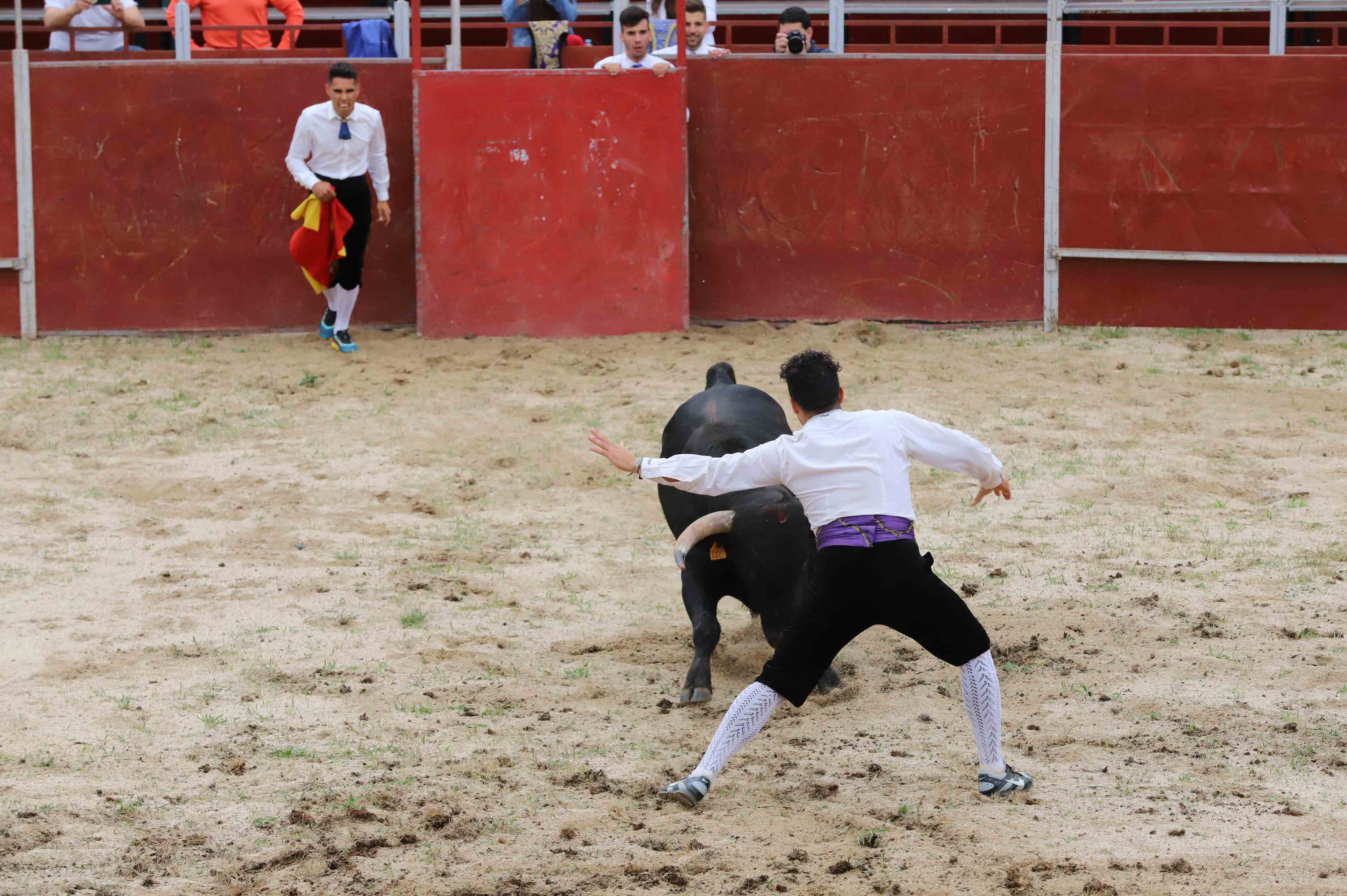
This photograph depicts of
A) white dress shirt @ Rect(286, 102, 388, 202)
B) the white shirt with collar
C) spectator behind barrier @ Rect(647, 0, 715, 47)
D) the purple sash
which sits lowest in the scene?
the purple sash

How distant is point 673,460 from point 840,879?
1.23 meters

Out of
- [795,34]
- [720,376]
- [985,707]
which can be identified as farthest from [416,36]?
[985,707]

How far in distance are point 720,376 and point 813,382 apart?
2320mm

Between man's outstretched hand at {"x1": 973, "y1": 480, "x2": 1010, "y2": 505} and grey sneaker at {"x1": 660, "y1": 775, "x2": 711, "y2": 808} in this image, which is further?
man's outstretched hand at {"x1": 973, "y1": 480, "x2": 1010, "y2": 505}

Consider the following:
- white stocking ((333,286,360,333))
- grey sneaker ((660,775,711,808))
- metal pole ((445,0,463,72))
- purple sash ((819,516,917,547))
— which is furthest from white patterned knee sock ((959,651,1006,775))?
metal pole ((445,0,463,72))

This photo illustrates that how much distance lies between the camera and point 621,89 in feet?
34.0

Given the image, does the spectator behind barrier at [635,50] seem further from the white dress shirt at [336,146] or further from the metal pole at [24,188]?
the metal pole at [24,188]

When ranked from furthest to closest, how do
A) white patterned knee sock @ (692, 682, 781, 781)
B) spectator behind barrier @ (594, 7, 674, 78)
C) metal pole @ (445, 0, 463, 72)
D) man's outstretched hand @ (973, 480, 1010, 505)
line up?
metal pole @ (445, 0, 463, 72), spectator behind barrier @ (594, 7, 674, 78), man's outstretched hand @ (973, 480, 1010, 505), white patterned knee sock @ (692, 682, 781, 781)

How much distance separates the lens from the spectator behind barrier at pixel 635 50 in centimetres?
1030

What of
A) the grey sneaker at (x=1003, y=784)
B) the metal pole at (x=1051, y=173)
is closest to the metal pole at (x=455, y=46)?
the metal pole at (x=1051, y=173)

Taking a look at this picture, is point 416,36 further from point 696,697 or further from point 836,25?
point 696,697

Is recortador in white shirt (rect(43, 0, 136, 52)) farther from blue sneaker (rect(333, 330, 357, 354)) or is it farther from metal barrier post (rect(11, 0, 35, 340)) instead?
blue sneaker (rect(333, 330, 357, 354))

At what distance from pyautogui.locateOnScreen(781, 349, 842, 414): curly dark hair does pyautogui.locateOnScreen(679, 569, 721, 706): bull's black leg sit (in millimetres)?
1294

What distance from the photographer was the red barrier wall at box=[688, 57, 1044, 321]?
1080 centimetres
